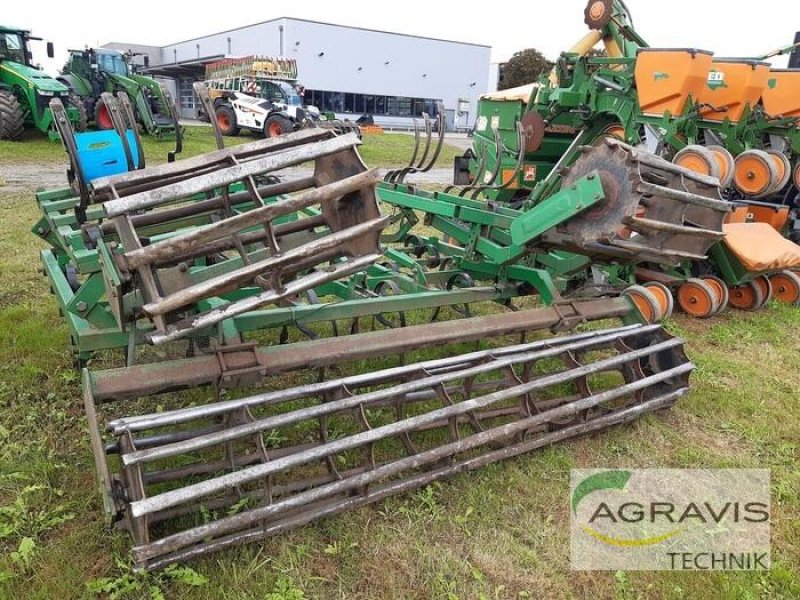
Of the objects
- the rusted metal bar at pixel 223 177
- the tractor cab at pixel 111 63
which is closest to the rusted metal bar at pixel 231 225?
the rusted metal bar at pixel 223 177

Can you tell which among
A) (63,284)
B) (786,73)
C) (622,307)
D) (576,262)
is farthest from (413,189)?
(786,73)

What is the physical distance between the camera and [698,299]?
17.3ft

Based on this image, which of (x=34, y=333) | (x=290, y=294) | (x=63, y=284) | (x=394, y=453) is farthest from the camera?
(x=34, y=333)

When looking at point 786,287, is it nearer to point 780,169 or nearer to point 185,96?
point 780,169

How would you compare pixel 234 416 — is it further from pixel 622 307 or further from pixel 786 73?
pixel 786 73

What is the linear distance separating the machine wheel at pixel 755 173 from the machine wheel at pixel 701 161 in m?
0.59

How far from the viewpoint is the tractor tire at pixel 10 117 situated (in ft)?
46.9

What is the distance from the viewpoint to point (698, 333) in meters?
5.03

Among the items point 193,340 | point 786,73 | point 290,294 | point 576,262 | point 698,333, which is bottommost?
point 698,333

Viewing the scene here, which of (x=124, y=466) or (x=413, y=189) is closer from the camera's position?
(x=124, y=466)

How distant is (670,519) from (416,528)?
3.69 feet

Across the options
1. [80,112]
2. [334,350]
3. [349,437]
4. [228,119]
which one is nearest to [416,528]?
[349,437]

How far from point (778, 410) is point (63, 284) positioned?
4152 mm

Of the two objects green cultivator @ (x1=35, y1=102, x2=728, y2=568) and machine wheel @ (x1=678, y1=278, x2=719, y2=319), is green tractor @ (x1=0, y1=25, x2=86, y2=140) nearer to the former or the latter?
green cultivator @ (x1=35, y1=102, x2=728, y2=568)
